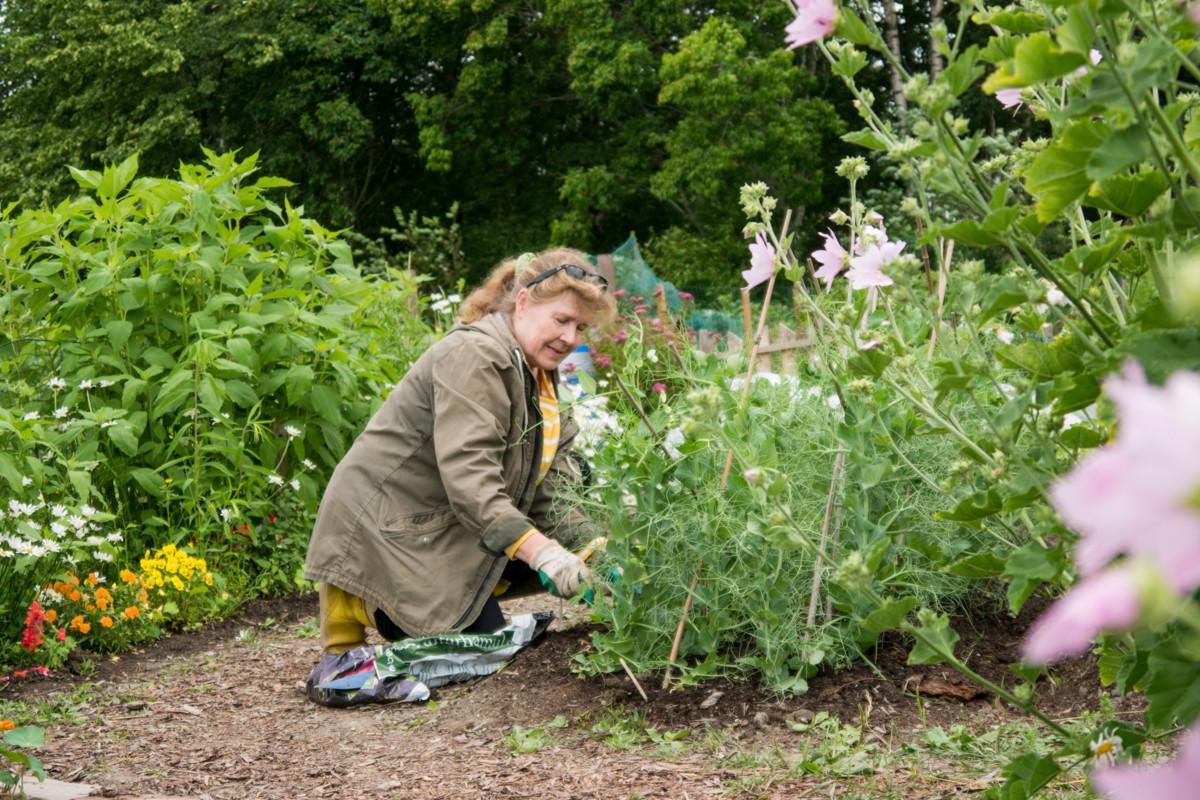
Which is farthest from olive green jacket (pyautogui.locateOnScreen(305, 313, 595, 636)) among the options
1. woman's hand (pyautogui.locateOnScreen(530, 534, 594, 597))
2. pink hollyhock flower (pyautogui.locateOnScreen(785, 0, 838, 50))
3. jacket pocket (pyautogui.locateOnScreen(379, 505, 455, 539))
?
pink hollyhock flower (pyautogui.locateOnScreen(785, 0, 838, 50))

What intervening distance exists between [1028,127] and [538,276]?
16057 millimetres

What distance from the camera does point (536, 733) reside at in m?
2.95

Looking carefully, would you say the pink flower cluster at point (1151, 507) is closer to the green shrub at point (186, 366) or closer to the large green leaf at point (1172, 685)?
the large green leaf at point (1172, 685)

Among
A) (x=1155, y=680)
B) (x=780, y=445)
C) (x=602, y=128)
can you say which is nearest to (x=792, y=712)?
(x=780, y=445)

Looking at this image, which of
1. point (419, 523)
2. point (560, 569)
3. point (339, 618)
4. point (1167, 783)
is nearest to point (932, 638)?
point (1167, 783)

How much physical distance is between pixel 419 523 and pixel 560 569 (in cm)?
60

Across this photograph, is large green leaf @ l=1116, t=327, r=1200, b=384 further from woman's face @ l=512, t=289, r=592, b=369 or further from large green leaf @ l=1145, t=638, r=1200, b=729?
woman's face @ l=512, t=289, r=592, b=369

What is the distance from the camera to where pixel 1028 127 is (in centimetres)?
1792

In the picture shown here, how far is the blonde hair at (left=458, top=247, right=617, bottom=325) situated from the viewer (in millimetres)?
3506

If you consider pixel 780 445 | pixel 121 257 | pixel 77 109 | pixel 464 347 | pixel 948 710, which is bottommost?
pixel 948 710

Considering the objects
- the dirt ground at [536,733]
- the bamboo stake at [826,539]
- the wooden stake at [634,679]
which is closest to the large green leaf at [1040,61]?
the dirt ground at [536,733]

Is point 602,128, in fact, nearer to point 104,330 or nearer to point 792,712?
point 104,330

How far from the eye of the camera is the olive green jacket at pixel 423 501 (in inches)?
138

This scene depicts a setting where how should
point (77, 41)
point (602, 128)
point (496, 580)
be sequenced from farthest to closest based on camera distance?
point (602, 128) < point (77, 41) < point (496, 580)
